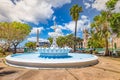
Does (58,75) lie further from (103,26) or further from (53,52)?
(103,26)

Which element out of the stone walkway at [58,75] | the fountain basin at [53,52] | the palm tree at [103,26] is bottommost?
the stone walkway at [58,75]

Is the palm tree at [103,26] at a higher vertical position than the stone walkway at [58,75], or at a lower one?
higher

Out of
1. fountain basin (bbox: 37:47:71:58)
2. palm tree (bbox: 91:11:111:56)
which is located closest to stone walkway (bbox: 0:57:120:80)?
fountain basin (bbox: 37:47:71:58)

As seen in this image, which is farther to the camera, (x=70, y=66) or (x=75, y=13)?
(x=75, y=13)

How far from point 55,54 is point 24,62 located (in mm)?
6540

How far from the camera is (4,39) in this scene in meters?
39.1

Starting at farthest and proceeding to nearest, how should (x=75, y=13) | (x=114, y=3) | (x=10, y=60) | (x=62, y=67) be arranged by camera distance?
(x=75, y=13)
(x=114, y=3)
(x=10, y=60)
(x=62, y=67)

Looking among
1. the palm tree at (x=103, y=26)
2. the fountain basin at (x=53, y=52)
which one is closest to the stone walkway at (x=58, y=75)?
the fountain basin at (x=53, y=52)

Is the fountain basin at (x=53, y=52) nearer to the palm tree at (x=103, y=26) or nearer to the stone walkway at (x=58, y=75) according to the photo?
the stone walkway at (x=58, y=75)

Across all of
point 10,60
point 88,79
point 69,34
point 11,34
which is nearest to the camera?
point 88,79

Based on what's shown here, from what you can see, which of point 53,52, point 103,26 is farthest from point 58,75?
point 103,26

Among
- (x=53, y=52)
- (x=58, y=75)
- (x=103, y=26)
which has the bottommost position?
(x=58, y=75)

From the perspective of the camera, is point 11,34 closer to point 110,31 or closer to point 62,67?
point 110,31

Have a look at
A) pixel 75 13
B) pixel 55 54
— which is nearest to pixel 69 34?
pixel 75 13
